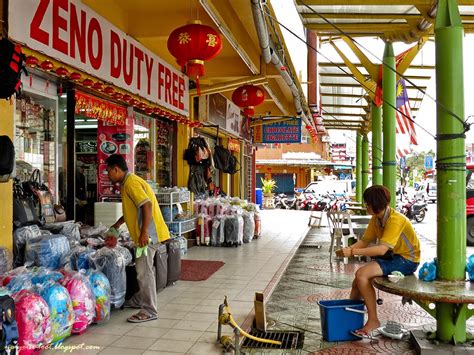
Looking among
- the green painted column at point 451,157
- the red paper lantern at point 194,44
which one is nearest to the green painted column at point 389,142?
the red paper lantern at point 194,44

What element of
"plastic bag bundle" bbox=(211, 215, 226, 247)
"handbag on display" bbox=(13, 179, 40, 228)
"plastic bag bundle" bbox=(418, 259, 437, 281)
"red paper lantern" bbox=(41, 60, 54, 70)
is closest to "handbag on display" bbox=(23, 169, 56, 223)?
"handbag on display" bbox=(13, 179, 40, 228)

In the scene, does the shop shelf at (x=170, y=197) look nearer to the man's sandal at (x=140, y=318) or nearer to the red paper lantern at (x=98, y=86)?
the red paper lantern at (x=98, y=86)

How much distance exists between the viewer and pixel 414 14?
745cm

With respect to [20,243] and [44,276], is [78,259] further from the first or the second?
[44,276]

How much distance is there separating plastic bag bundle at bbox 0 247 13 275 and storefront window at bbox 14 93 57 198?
1411 millimetres

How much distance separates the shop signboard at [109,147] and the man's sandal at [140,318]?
3.42 m

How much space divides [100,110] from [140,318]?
355 centimetres

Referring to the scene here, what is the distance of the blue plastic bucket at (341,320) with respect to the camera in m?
4.61

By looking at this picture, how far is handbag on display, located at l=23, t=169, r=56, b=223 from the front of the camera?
5.69m

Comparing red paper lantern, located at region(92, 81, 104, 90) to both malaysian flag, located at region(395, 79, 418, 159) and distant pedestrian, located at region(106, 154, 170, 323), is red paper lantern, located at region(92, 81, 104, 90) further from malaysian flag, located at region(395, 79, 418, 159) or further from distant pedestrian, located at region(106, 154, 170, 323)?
malaysian flag, located at region(395, 79, 418, 159)

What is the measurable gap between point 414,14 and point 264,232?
25.3 feet

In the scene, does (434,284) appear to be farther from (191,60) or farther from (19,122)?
(19,122)

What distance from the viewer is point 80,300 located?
14.9 ft

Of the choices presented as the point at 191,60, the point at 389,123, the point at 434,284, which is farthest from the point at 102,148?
the point at 434,284
